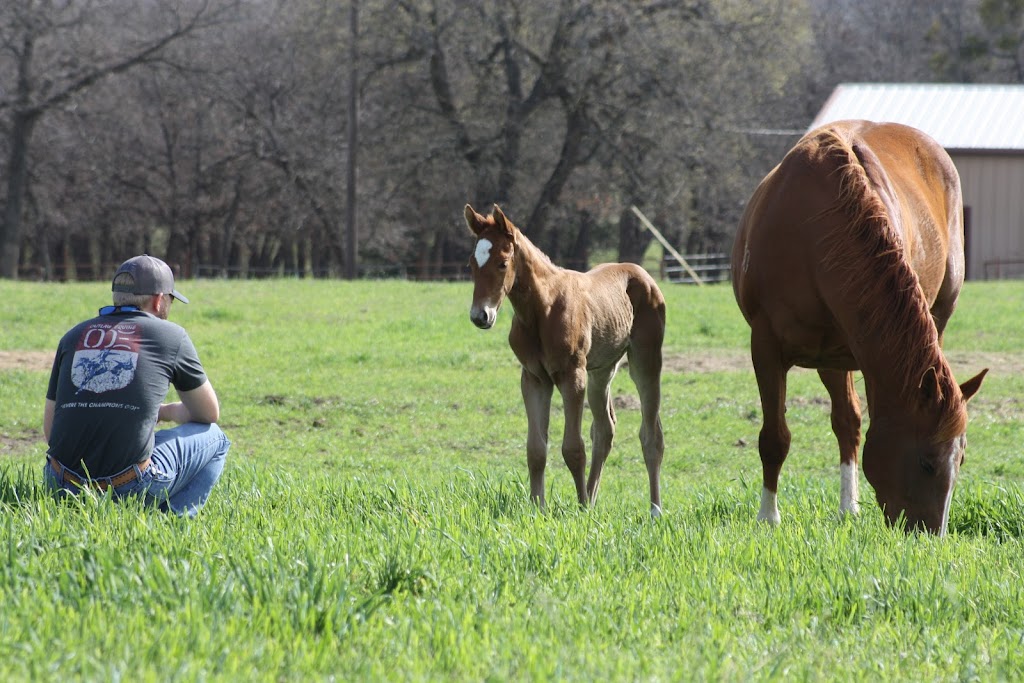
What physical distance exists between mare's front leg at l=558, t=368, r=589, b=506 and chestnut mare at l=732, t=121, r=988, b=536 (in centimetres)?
94

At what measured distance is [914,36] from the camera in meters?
52.3

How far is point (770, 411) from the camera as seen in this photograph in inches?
236

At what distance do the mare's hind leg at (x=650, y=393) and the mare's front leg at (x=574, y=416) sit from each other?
606 mm

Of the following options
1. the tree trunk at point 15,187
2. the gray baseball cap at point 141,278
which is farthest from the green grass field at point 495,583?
the tree trunk at point 15,187

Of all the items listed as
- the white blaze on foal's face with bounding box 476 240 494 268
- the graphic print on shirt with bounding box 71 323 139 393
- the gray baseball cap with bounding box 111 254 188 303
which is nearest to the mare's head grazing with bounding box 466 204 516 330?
the white blaze on foal's face with bounding box 476 240 494 268

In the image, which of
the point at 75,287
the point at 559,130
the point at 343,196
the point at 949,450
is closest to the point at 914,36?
the point at 559,130

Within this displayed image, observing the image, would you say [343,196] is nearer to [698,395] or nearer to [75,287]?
[75,287]

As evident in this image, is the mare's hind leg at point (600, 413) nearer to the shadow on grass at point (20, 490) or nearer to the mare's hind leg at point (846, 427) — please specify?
the mare's hind leg at point (846, 427)

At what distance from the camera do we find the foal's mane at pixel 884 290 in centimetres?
497

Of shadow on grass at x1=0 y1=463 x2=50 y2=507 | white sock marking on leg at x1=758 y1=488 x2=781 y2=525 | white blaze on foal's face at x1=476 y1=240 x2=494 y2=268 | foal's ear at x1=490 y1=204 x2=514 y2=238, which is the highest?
foal's ear at x1=490 y1=204 x2=514 y2=238

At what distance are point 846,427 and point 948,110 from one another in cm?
3077

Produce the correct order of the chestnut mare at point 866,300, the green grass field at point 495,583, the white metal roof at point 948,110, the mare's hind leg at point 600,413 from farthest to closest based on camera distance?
the white metal roof at point 948,110 < the mare's hind leg at point 600,413 < the chestnut mare at point 866,300 < the green grass field at point 495,583

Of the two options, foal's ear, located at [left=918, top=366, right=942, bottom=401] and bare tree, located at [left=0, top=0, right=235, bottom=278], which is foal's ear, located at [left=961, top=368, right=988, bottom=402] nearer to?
foal's ear, located at [left=918, top=366, right=942, bottom=401]

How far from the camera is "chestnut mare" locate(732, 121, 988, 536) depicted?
5012 millimetres
